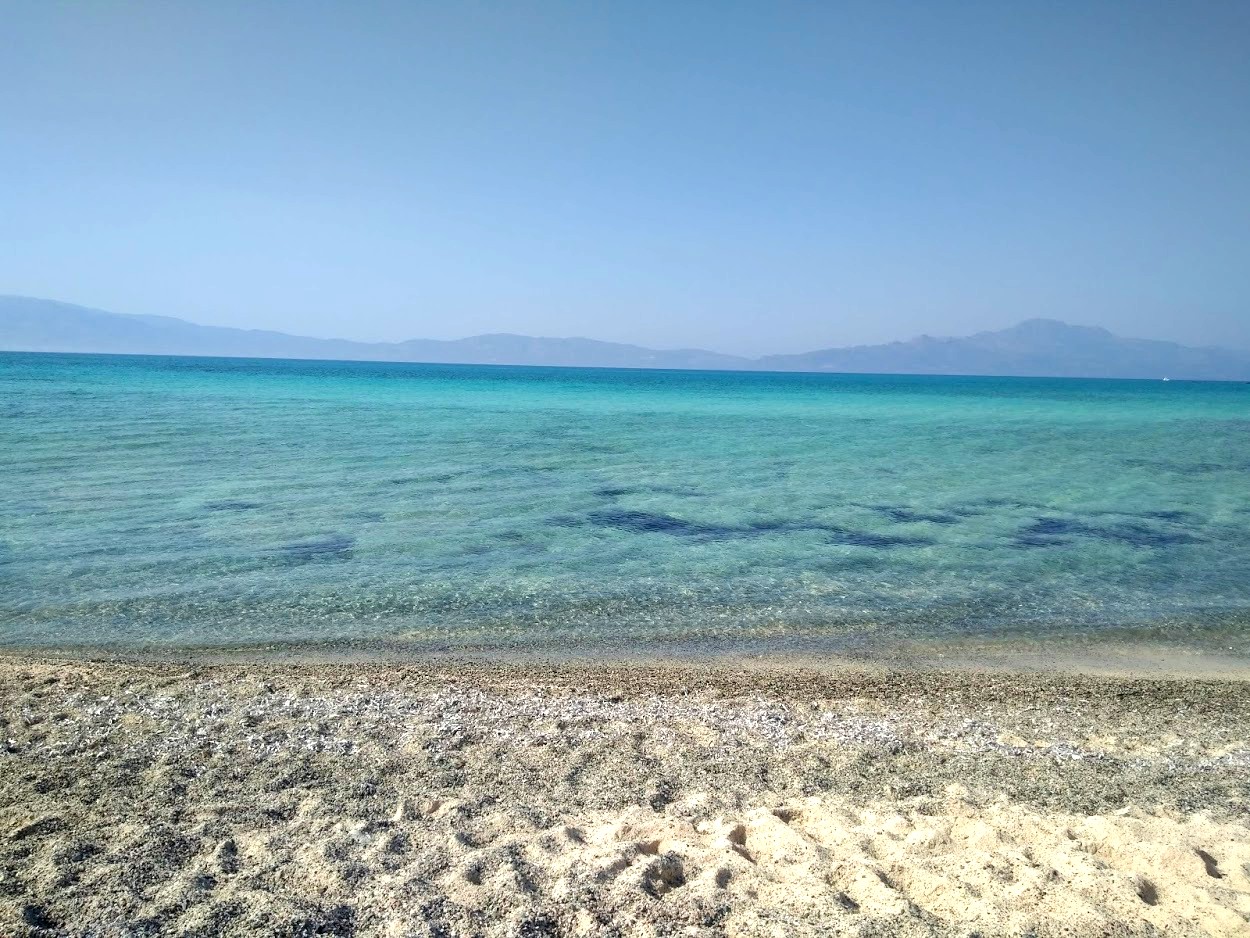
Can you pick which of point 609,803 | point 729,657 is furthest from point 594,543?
point 609,803

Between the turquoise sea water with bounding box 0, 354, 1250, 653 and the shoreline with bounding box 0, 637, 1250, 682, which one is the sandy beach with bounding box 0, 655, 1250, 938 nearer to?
the shoreline with bounding box 0, 637, 1250, 682

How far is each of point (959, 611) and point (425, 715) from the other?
7193mm

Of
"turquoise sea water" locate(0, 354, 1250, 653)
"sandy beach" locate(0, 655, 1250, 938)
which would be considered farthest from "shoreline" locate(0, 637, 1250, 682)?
"sandy beach" locate(0, 655, 1250, 938)

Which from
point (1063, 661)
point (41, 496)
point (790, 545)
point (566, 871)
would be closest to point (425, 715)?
point (566, 871)

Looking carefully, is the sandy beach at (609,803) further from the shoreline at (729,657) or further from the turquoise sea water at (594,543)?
the turquoise sea water at (594,543)

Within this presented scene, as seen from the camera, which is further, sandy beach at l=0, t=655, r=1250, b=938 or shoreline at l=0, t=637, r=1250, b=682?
shoreline at l=0, t=637, r=1250, b=682

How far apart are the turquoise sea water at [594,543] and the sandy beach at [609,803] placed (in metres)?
1.70

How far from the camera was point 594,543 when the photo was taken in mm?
13070

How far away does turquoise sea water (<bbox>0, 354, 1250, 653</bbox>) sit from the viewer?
9.52 m

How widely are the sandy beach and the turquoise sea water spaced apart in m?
1.70

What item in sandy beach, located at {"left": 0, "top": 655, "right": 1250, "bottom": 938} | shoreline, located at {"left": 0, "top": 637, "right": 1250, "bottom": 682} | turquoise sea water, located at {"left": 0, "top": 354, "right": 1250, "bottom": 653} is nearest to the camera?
sandy beach, located at {"left": 0, "top": 655, "right": 1250, "bottom": 938}

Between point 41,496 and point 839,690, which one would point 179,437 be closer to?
point 41,496

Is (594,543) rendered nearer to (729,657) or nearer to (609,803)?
(729,657)

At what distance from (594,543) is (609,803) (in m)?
8.00
